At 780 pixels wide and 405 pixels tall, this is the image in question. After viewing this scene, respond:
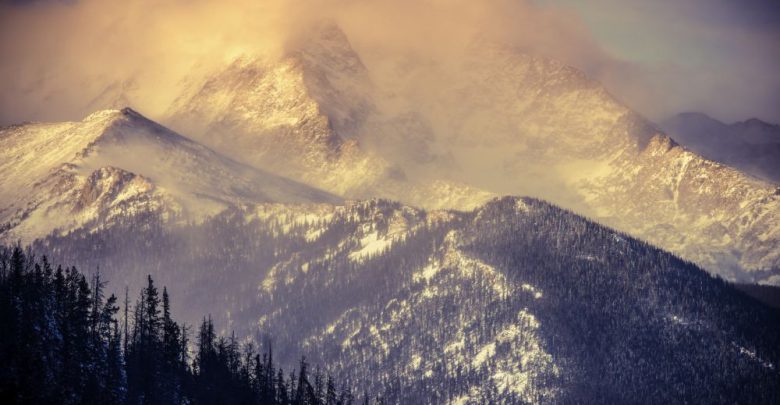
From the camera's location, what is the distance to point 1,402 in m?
194
